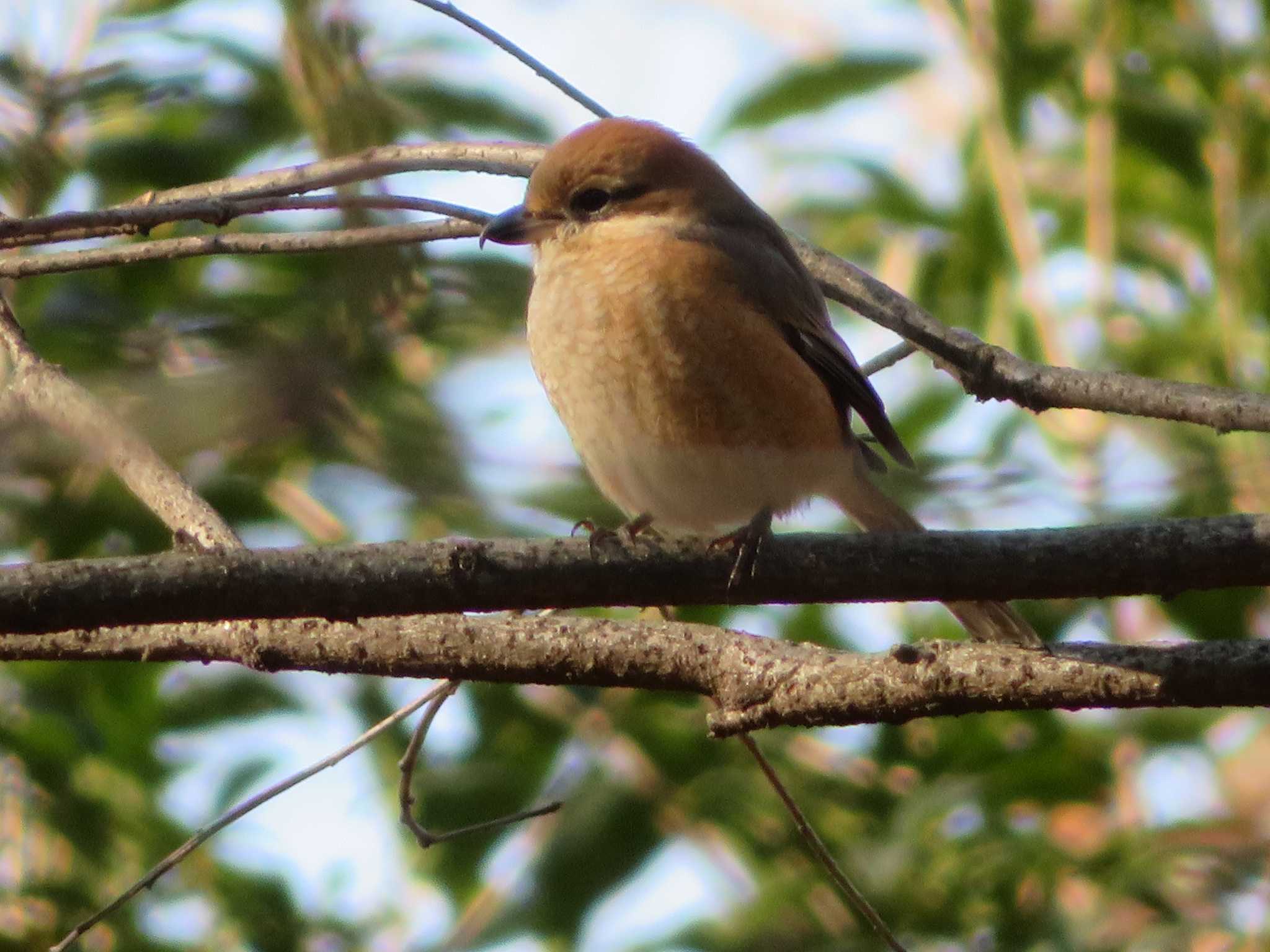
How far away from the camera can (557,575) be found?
221cm

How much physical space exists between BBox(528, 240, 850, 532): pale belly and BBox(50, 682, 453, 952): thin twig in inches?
28.7

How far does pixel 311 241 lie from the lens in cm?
272

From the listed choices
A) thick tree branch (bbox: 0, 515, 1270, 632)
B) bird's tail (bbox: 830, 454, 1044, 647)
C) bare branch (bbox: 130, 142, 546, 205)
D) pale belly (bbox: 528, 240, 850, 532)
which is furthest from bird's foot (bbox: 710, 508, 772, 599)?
bare branch (bbox: 130, 142, 546, 205)

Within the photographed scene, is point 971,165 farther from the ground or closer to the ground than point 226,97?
closer to the ground

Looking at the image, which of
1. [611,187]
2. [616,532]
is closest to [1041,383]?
[616,532]

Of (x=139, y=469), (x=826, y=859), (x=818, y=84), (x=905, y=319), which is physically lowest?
(x=826, y=859)

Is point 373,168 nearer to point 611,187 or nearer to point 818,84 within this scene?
point 611,187

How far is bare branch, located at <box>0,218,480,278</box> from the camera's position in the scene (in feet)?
8.71

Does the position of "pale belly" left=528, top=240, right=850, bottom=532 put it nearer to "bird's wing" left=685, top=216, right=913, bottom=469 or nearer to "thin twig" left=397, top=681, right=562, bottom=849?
"bird's wing" left=685, top=216, right=913, bottom=469

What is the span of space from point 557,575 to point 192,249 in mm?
965

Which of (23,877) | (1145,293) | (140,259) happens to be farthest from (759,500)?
(1145,293)

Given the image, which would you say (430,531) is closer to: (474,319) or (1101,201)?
(474,319)

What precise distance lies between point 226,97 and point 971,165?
7.28 ft

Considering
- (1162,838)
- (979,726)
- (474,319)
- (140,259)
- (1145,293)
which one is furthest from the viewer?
(1145,293)
